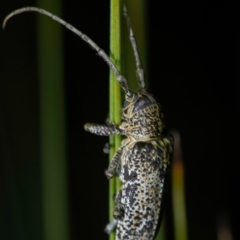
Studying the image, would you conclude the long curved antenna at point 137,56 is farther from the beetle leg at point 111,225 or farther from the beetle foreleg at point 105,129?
the beetle leg at point 111,225

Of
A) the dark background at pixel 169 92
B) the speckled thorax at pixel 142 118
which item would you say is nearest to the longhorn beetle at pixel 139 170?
the speckled thorax at pixel 142 118

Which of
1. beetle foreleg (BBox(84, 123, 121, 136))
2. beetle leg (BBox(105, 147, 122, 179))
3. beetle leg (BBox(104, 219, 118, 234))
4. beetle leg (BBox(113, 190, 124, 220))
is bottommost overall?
beetle leg (BBox(104, 219, 118, 234))

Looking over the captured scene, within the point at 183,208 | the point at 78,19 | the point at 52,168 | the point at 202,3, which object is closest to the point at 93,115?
the point at 78,19

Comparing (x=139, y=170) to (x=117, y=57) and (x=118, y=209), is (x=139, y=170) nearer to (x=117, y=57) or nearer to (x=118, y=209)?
(x=118, y=209)

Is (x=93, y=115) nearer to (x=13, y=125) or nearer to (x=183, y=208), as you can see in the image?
(x=13, y=125)

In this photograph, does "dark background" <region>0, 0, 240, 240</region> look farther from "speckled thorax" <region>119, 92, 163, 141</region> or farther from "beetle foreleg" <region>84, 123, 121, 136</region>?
"speckled thorax" <region>119, 92, 163, 141</region>

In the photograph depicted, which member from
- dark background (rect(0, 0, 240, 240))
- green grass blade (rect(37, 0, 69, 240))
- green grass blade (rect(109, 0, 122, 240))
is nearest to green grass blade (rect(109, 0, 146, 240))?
green grass blade (rect(109, 0, 122, 240))
